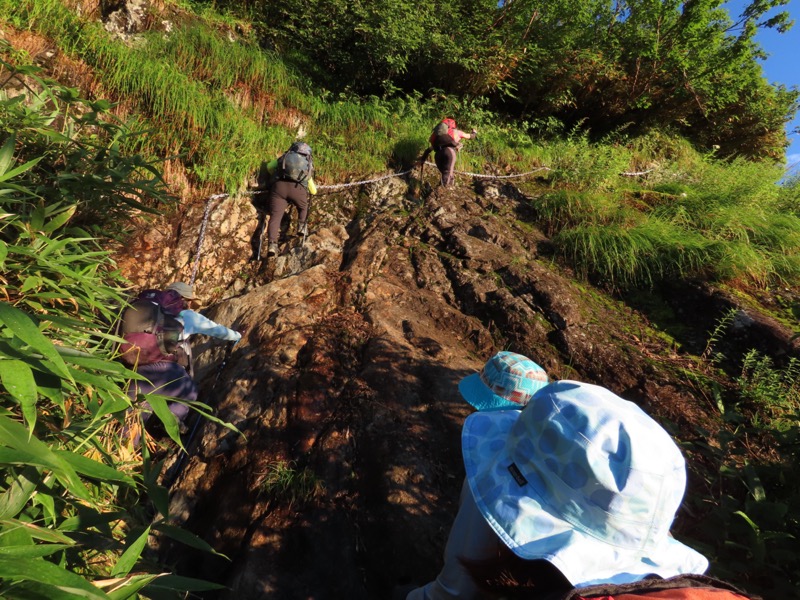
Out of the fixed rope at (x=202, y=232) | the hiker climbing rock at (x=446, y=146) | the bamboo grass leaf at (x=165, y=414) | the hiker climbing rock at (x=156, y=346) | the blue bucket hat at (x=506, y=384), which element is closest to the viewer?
the bamboo grass leaf at (x=165, y=414)

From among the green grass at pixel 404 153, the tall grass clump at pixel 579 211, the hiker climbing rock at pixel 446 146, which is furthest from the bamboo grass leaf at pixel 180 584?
the hiker climbing rock at pixel 446 146

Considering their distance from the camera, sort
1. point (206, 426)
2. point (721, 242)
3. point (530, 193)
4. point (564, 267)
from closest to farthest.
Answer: point (206, 426) → point (721, 242) → point (564, 267) → point (530, 193)

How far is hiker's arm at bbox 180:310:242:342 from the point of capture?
3.56 m

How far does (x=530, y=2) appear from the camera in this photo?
7.84 metres

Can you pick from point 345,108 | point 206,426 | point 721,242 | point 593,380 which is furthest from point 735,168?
point 206,426

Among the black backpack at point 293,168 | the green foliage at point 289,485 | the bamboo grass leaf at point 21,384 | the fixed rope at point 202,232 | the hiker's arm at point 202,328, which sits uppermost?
the black backpack at point 293,168

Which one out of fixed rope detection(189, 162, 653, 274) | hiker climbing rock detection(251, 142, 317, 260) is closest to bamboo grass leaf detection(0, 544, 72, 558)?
fixed rope detection(189, 162, 653, 274)

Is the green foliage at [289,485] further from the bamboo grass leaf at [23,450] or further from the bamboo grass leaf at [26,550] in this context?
the bamboo grass leaf at [26,550]

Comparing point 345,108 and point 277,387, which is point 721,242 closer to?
point 277,387

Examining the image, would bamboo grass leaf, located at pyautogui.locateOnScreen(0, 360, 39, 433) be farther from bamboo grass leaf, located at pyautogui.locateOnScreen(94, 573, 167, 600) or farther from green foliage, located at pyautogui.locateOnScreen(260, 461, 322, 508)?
green foliage, located at pyautogui.locateOnScreen(260, 461, 322, 508)

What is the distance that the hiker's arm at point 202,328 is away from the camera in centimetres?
356

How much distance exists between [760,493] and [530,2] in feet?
29.5

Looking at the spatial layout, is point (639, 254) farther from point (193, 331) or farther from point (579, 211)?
point (193, 331)

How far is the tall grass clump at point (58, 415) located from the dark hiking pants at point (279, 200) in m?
2.37
